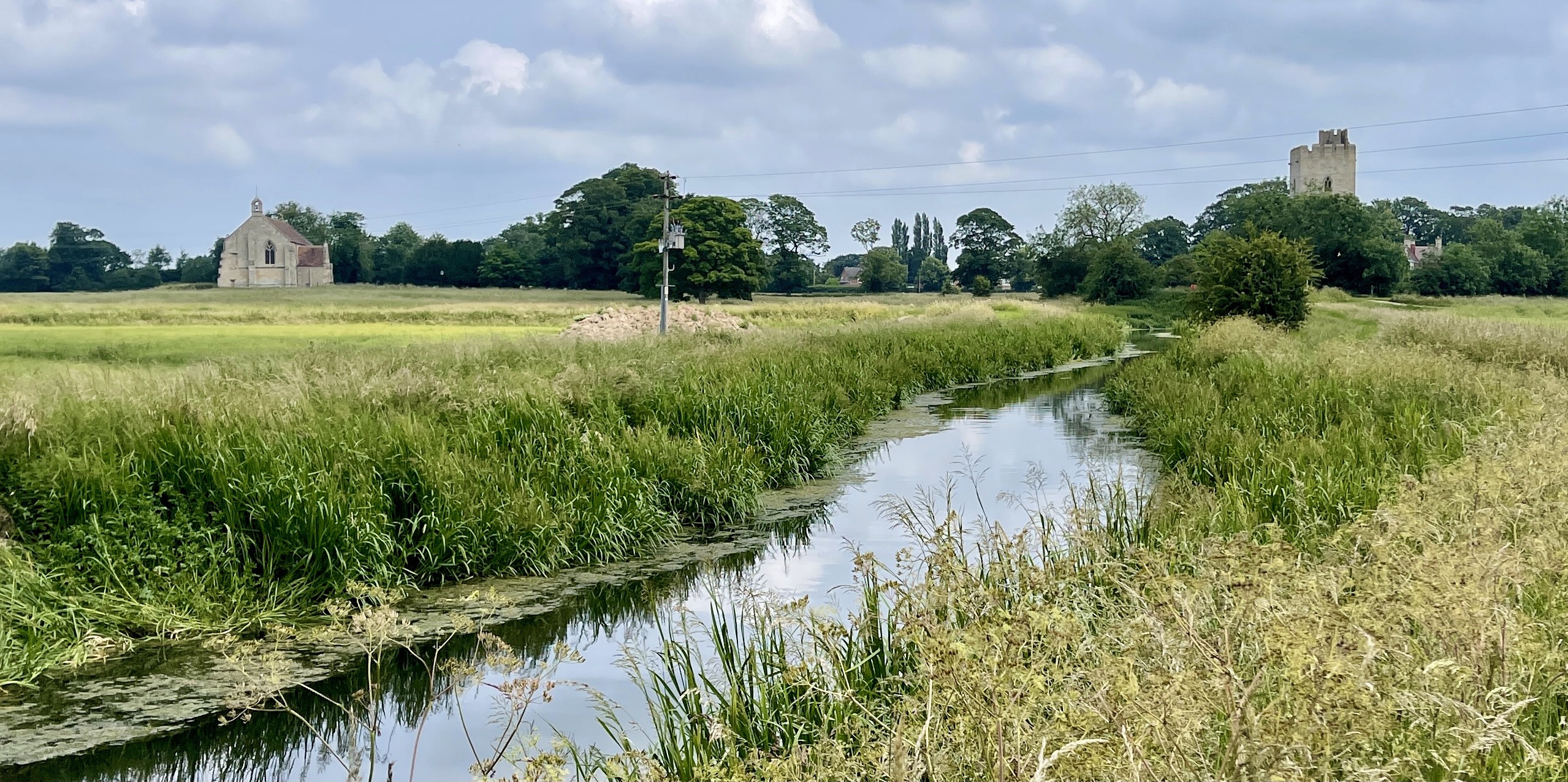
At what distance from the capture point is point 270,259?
9331 centimetres

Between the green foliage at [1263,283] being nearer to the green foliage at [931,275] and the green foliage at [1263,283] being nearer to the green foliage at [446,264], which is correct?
the green foliage at [446,264]

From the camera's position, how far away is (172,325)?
3634 cm

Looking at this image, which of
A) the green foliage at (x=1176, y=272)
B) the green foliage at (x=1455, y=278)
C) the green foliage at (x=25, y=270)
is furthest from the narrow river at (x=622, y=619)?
the green foliage at (x=25, y=270)

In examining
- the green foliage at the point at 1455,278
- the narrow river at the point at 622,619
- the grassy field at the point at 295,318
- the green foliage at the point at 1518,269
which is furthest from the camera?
the green foliage at the point at 1518,269

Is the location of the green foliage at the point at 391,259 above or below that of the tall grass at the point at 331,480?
above

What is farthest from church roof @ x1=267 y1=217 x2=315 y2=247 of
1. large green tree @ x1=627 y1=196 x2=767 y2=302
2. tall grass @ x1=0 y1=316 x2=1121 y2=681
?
tall grass @ x1=0 y1=316 x2=1121 y2=681

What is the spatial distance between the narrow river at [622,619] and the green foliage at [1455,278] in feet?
208

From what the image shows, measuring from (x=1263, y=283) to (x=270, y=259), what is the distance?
82071mm

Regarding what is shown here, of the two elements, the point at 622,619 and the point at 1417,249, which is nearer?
the point at 622,619

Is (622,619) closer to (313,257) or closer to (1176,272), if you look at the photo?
(1176,272)

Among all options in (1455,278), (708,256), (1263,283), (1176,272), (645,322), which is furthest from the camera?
(1176,272)

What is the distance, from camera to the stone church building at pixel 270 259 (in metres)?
91.6

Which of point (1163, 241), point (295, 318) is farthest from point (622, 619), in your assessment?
point (1163, 241)

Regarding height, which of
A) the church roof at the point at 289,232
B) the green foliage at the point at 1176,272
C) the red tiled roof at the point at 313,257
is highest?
the church roof at the point at 289,232
